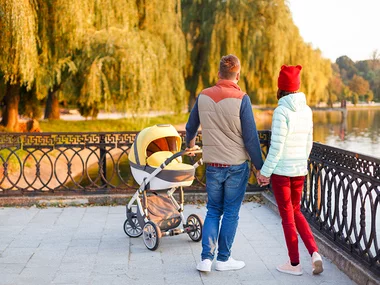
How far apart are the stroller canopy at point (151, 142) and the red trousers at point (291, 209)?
4.77 ft

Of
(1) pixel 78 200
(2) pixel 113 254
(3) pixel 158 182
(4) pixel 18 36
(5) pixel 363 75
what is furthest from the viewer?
(5) pixel 363 75

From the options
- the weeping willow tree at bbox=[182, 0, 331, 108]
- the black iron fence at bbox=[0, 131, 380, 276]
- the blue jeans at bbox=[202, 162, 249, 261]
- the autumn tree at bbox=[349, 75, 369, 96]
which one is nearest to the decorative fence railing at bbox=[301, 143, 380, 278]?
the black iron fence at bbox=[0, 131, 380, 276]

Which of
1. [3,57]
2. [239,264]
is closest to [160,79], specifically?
[3,57]

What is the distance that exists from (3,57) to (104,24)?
363 cm

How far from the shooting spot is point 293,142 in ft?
14.6

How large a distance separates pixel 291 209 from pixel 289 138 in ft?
1.96

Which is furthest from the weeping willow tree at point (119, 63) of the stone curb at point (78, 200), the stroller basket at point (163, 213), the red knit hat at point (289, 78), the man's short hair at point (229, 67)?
the red knit hat at point (289, 78)

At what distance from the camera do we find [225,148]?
4.54 metres

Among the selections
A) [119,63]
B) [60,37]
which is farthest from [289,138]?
[119,63]

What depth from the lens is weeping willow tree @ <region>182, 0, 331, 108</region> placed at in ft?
78.2

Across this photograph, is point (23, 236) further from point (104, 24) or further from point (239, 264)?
point (104, 24)

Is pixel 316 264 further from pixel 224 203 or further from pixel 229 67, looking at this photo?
pixel 229 67

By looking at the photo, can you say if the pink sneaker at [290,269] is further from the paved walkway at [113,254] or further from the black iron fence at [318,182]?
the black iron fence at [318,182]

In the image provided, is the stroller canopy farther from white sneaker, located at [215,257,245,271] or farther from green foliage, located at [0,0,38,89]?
green foliage, located at [0,0,38,89]
